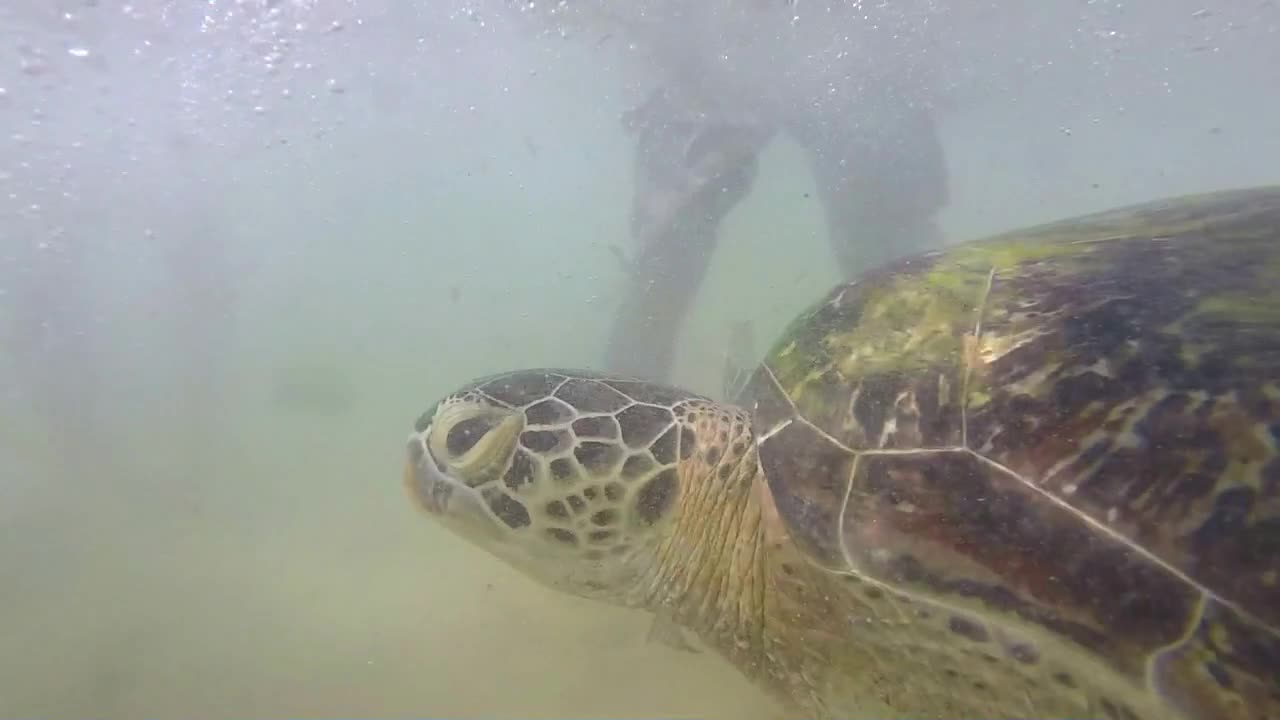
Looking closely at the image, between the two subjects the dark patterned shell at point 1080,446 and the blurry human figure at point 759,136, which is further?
the blurry human figure at point 759,136

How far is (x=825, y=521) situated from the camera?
1058 mm

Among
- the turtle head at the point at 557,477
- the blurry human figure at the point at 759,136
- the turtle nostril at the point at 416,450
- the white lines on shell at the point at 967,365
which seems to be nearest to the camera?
the white lines on shell at the point at 967,365

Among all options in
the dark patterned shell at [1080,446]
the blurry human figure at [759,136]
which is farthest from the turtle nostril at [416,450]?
the blurry human figure at [759,136]

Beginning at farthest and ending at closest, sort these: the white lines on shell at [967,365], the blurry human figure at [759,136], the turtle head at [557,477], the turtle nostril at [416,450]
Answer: the blurry human figure at [759,136]
the turtle nostril at [416,450]
the turtle head at [557,477]
the white lines on shell at [967,365]

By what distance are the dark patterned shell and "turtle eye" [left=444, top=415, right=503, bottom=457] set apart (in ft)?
1.85

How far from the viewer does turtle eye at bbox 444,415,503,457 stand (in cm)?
142

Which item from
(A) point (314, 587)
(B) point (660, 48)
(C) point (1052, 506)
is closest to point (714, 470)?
(C) point (1052, 506)

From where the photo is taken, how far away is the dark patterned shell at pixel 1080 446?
0.79 meters

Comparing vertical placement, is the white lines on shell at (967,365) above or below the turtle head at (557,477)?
above

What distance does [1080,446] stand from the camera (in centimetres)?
88

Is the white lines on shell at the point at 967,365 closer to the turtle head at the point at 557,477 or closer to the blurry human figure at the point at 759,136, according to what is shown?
the turtle head at the point at 557,477

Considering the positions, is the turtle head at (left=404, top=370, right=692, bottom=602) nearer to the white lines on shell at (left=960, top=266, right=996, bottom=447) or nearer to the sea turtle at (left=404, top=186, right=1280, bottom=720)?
the sea turtle at (left=404, top=186, right=1280, bottom=720)

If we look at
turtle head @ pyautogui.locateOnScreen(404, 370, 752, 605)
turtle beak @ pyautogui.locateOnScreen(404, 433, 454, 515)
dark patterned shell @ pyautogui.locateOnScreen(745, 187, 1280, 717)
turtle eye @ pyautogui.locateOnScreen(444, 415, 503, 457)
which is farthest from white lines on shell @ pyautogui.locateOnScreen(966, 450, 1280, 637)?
turtle beak @ pyautogui.locateOnScreen(404, 433, 454, 515)

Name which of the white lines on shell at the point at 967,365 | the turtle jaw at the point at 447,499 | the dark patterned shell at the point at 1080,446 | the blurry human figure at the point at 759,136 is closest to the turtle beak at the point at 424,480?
the turtle jaw at the point at 447,499
